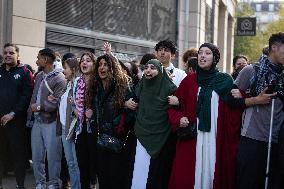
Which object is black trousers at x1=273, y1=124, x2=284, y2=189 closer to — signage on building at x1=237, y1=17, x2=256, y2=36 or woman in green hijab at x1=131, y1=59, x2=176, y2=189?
woman in green hijab at x1=131, y1=59, x2=176, y2=189

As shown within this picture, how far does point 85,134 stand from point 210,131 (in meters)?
2.00

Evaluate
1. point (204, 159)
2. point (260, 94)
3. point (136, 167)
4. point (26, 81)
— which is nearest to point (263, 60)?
→ point (260, 94)

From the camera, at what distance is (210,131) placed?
5996 mm

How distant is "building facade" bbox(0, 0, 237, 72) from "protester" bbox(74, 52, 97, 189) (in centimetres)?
435

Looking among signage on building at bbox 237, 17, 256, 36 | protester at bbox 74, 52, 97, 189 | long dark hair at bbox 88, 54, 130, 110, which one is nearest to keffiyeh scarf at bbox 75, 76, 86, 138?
protester at bbox 74, 52, 97, 189

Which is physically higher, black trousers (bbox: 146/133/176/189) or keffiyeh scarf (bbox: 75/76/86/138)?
keffiyeh scarf (bbox: 75/76/86/138)

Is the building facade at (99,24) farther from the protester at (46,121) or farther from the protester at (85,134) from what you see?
the protester at (85,134)

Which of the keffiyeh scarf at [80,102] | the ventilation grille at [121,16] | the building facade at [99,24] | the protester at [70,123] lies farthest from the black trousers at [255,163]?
the ventilation grille at [121,16]

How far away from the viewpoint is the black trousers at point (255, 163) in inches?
227

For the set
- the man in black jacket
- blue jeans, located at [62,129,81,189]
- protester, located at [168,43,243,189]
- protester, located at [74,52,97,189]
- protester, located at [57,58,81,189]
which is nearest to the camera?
protester, located at [168,43,243,189]

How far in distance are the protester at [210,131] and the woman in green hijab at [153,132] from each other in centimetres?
39

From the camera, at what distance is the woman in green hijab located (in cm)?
639

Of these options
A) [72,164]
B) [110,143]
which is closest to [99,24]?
[72,164]

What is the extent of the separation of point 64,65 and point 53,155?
1.39m
